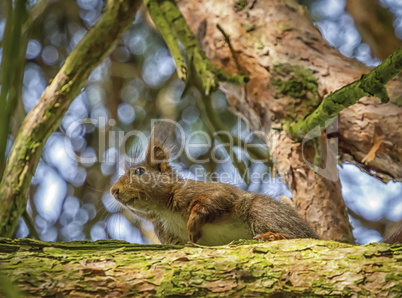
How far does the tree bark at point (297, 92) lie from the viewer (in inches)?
141

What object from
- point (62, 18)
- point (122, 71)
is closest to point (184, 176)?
point (122, 71)

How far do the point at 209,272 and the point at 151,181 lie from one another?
1823 millimetres

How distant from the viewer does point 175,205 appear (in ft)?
11.4

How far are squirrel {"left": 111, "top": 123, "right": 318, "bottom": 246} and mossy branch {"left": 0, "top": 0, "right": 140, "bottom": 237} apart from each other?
0.58 meters

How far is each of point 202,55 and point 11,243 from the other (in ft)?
7.07

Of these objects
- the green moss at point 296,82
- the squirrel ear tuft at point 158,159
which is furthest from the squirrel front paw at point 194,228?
the green moss at point 296,82

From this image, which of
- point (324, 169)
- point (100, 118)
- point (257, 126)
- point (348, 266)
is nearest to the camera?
point (348, 266)

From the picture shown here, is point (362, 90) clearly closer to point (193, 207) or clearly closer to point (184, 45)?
point (193, 207)

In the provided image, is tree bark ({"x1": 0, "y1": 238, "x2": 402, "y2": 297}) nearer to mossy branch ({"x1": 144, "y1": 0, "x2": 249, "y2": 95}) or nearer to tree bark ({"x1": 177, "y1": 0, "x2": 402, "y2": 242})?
tree bark ({"x1": 177, "y1": 0, "x2": 402, "y2": 242})

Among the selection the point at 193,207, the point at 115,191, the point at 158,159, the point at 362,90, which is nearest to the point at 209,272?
the point at 362,90

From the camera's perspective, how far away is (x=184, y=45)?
12.9ft

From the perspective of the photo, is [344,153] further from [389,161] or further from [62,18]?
[62,18]

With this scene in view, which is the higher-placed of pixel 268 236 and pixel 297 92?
pixel 297 92

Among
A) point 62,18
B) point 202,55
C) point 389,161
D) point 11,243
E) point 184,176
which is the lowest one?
point 389,161
